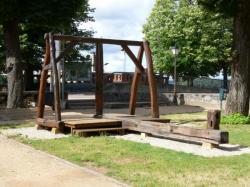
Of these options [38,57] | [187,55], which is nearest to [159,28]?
[187,55]

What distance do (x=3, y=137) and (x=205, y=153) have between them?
5771 millimetres

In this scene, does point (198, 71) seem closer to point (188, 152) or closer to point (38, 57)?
point (38, 57)

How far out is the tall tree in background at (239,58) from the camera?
59.7 feet

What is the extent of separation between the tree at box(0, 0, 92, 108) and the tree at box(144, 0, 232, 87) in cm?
2966

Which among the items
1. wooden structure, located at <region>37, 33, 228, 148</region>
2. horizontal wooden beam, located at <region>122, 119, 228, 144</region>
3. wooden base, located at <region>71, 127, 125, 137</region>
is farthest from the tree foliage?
horizontal wooden beam, located at <region>122, 119, 228, 144</region>

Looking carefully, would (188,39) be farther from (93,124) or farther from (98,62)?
(93,124)

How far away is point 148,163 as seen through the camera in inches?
384

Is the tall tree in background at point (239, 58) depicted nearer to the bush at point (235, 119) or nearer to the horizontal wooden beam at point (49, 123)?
the bush at point (235, 119)

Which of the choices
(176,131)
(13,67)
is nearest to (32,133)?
(176,131)

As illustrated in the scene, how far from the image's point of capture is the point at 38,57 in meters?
36.2

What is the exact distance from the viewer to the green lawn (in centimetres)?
835

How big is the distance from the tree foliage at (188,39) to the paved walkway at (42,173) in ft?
133

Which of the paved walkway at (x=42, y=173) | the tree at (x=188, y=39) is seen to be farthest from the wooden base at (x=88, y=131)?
the tree at (x=188, y=39)

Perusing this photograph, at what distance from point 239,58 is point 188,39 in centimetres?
3437
